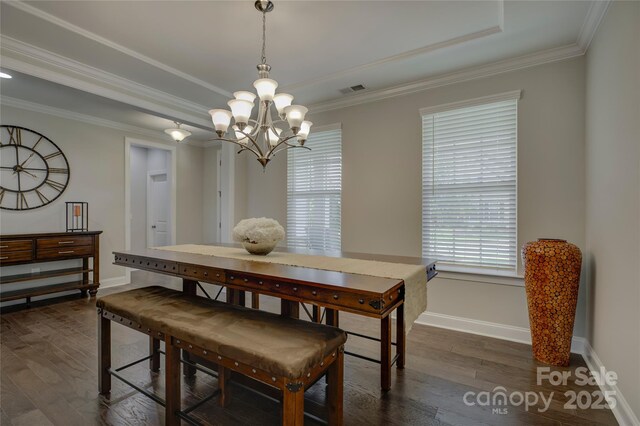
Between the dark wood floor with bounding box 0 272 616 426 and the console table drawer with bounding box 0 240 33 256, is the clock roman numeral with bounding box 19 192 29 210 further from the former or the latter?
the dark wood floor with bounding box 0 272 616 426

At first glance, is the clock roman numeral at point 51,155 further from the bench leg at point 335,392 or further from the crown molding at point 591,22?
the crown molding at point 591,22

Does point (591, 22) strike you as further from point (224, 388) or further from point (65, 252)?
point (65, 252)

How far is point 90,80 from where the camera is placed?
297 cm

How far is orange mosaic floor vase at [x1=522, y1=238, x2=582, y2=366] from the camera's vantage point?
2.24 meters

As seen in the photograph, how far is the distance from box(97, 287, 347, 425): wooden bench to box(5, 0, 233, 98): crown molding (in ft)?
6.99

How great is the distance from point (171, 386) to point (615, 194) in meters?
2.89

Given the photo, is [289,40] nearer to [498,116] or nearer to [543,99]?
[498,116]

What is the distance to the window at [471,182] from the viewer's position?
9.38ft

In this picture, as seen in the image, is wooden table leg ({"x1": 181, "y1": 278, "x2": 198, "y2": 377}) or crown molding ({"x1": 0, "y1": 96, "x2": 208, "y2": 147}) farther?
crown molding ({"x1": 0, "y1": 96, "x2": 208, "y2": 147})

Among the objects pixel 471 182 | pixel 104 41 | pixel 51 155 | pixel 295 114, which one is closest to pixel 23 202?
pixel 51 155

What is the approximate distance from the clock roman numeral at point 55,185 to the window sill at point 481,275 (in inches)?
197

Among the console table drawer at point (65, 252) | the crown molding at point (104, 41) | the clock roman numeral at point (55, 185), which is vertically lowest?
the console table drawer at point (65, 252)

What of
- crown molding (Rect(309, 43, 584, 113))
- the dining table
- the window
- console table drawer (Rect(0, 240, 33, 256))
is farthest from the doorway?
the window

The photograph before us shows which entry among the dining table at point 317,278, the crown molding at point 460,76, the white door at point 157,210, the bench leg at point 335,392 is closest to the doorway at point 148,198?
the white door at point 157,210
